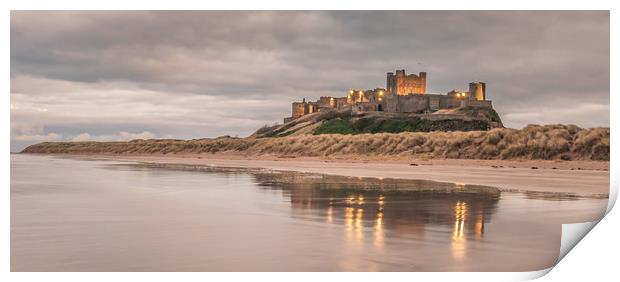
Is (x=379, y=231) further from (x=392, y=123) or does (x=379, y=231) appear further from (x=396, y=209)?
(x=392, y=123)

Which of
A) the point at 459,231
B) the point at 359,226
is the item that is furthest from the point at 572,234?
the point at 359,226

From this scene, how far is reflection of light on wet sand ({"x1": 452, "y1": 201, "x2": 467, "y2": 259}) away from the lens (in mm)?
4379

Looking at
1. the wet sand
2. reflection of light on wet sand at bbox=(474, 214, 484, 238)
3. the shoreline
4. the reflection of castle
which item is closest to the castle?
the shoreline

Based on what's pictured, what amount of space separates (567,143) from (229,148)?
27.9 metres

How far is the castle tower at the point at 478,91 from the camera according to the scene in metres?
90.8

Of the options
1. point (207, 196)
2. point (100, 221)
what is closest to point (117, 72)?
point (207, 196)

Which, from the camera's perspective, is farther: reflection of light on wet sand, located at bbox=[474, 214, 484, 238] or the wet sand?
reflection of light on wet sand, located at bbox=[474, 214, 484, 238]

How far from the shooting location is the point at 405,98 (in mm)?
89938

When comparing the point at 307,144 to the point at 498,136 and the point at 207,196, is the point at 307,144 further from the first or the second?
the point at 207,196

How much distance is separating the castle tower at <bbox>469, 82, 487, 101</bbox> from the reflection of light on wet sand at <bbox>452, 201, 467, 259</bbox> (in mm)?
87326

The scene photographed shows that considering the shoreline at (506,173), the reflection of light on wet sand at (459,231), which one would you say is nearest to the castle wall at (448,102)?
the shoreline at (506,173)

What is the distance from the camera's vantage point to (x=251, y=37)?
15.6m

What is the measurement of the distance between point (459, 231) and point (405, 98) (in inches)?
3390

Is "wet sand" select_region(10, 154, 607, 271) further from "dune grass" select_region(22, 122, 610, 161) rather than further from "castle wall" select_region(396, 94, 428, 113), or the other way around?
"castle wall" select_region(396, 94, 428, 113)
